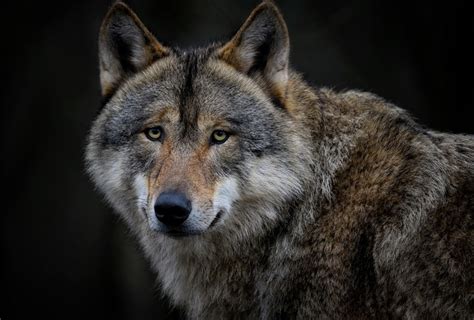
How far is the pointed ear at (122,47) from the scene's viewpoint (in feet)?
18.1

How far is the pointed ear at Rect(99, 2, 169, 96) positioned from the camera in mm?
5531

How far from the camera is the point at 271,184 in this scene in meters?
5.20

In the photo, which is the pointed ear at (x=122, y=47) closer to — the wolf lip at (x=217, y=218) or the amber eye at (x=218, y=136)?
the amber eye at (x=218, y=136)

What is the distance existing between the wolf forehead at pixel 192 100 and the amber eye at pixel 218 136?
0.09 meters

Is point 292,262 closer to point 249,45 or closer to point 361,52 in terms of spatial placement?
point 249,45

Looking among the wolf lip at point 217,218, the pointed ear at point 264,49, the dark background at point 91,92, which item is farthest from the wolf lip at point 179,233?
the dark background at point 91,92

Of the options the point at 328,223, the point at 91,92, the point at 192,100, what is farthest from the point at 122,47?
the point at 91,92

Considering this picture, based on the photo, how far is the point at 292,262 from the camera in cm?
506

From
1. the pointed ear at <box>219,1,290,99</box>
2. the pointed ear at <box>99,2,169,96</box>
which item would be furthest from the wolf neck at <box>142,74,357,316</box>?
the pointed ear at <box>99,2,169,96</box>

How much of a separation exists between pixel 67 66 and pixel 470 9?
5925mm

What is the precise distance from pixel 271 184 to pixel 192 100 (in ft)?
2.68

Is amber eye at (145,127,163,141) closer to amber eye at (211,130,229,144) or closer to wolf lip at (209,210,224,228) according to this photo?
amber eye at (211,130,229,144)

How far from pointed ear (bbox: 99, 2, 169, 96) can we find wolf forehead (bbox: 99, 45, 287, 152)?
101 mm

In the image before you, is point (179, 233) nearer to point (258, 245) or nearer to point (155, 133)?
point (258, 245)
